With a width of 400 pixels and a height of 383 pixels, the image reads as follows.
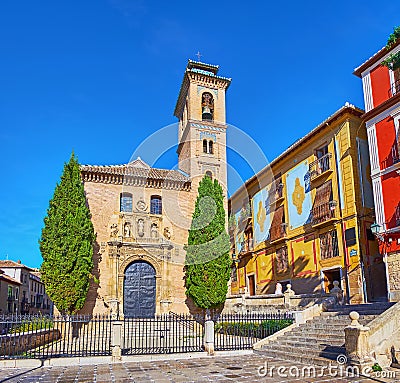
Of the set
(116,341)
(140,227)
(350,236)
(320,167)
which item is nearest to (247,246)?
(140,227)

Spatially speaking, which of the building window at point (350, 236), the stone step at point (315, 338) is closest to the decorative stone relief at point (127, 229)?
the building window at point (350, 236)

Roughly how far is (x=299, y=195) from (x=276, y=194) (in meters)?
2.69

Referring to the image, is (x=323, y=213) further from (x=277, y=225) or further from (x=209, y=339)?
(x=209, y=339)

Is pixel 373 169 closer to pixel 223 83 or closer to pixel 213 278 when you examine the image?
pixel 213 278

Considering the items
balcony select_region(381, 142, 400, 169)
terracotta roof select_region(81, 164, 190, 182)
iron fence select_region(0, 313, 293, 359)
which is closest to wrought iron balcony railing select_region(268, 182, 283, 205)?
terracotta roof select_region(81, 164, 190, 182)

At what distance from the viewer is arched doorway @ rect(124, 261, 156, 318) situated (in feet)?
73.6

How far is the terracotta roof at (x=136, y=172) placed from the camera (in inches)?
930

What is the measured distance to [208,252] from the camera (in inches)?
860

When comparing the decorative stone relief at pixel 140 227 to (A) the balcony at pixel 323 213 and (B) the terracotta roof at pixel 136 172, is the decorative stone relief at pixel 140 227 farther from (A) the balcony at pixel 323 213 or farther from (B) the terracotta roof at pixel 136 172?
(A) the balcony at pixel 323 213

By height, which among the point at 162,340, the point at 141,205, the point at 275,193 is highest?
the point at 275,193

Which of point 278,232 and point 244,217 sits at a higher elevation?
point 244,217

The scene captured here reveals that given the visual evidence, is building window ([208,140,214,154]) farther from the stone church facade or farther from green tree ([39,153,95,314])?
green tree ([39,153,95,314])

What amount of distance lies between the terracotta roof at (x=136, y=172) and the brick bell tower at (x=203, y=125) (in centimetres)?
96

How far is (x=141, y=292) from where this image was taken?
2286cm
